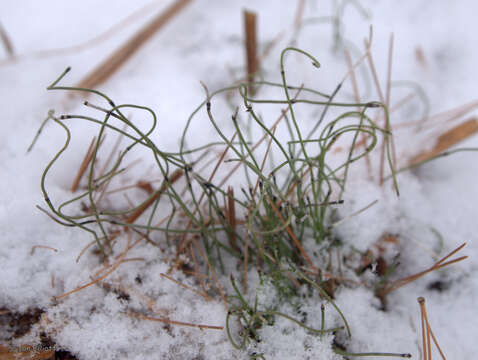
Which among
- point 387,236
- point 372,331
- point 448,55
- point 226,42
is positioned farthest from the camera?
point 226,42

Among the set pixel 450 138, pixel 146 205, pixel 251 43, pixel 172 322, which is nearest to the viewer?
pixel 172 322

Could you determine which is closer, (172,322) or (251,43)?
(172,322)

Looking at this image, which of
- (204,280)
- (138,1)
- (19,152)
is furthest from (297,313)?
(138,1)

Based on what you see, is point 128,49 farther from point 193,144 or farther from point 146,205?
point 146,205

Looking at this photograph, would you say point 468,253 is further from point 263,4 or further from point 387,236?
point 263,4

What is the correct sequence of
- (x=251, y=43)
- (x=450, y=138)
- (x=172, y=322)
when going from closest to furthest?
1. (x=172, y=322)
2. (x=450, y=138)
3. (x=251, y=43)

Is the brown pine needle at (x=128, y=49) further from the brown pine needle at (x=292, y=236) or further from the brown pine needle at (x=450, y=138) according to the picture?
the brown pine needle at (x=450, y=138)

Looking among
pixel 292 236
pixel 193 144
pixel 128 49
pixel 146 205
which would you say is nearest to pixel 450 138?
pixel 292 236
